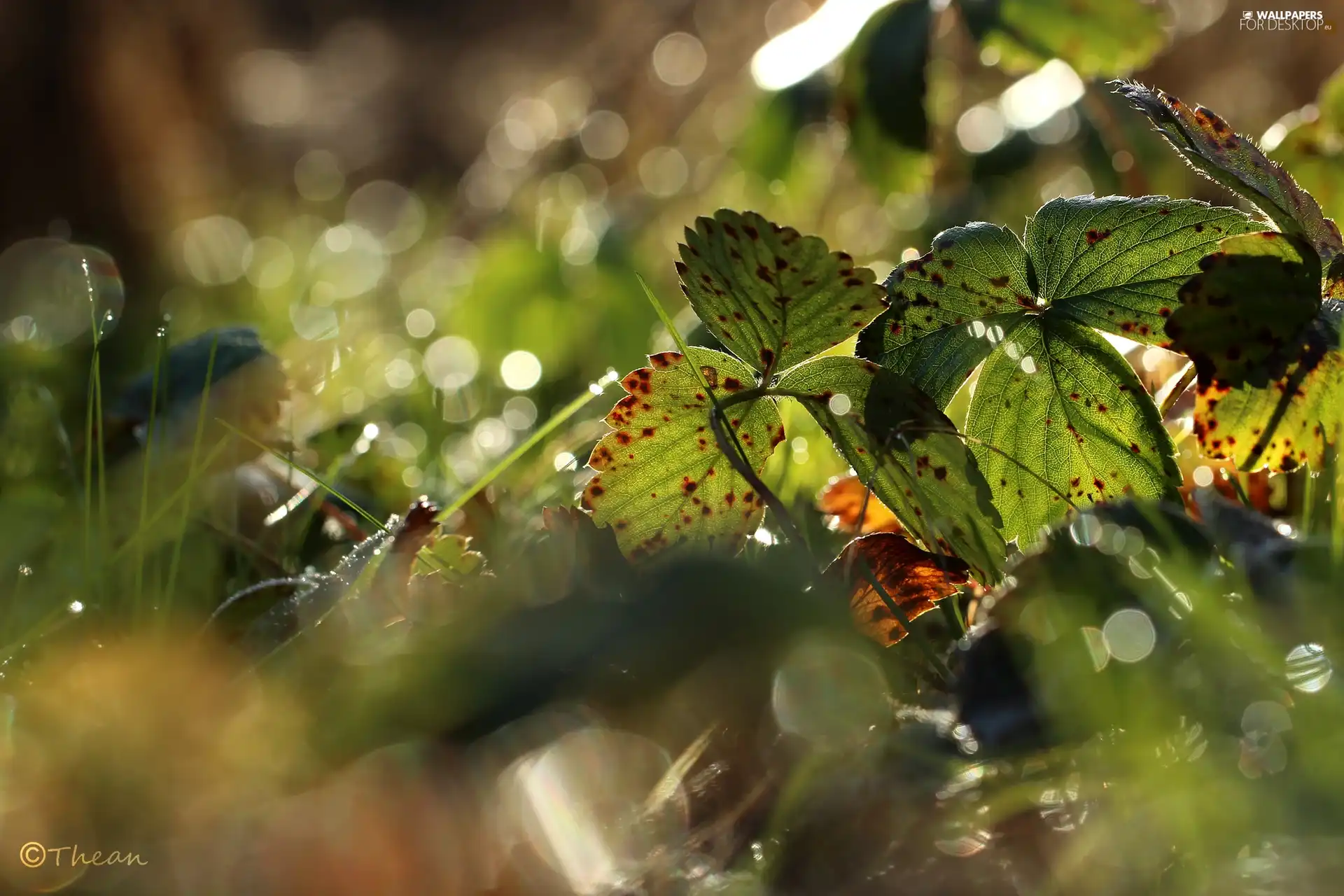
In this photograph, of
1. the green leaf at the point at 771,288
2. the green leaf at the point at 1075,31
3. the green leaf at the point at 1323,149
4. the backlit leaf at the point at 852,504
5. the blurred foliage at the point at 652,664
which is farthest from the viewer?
the green leaf at the point at 1075,31

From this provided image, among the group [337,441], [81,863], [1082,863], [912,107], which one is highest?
[912,107]

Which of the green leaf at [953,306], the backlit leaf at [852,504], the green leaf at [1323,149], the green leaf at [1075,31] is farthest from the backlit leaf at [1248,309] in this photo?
the green leaf at [1075,31]

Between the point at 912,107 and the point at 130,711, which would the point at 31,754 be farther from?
the point at 912,107

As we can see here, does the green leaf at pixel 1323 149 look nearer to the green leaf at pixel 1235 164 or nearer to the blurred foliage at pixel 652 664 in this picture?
the blurred foliage at pixel 652 664

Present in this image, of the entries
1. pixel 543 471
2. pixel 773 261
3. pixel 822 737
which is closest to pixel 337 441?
pixel 543 471

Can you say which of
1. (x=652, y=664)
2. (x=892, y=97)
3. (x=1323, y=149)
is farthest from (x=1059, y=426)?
(x=892, y=97)

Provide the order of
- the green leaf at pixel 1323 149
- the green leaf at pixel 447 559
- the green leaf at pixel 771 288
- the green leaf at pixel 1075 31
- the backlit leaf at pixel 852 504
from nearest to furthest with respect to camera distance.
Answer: the green leaf at pixel 771 288 → the green leaf at pixel 447 559 → the backlit leaf at pixel 852 504 → the green leaf at pixel 1323 149 → the green leaf at pixel 1075 31

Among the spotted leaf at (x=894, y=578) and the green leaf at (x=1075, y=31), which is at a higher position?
the green leaf at (x=1075, y=31)
